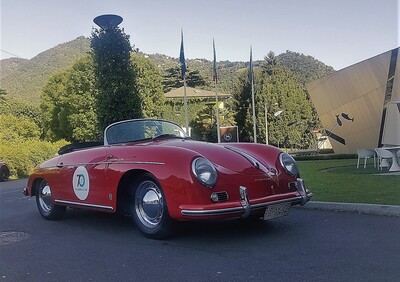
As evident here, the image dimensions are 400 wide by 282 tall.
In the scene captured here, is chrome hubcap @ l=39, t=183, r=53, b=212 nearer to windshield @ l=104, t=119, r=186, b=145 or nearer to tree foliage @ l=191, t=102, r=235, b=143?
windshield @ l=104, t=119, r=186, b=145

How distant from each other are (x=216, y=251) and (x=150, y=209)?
100 cm

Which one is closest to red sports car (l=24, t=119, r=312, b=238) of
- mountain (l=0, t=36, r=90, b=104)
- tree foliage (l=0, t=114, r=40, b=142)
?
tree foliage (l=0, t=114, r=40, b=142)

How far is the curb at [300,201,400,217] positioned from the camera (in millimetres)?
5512

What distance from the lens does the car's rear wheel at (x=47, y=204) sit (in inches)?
247

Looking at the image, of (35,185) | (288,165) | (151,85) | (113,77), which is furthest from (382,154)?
(151,85)

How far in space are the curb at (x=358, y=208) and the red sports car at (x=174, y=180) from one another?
1.33 m

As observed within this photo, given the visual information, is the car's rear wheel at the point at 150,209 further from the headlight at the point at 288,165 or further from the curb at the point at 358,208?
the curb at the point at 358,208

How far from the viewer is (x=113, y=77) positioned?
11633 millimetres

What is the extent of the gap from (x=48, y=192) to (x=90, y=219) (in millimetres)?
778

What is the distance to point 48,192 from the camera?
633 centimetres

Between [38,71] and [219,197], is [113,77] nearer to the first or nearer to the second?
[219,197]

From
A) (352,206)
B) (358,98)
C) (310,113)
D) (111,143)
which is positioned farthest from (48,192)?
(310,113)

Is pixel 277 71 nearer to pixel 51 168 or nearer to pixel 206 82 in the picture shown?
pixel 206 82

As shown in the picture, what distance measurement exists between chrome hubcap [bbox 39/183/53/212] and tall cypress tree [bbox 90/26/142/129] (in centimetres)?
525
